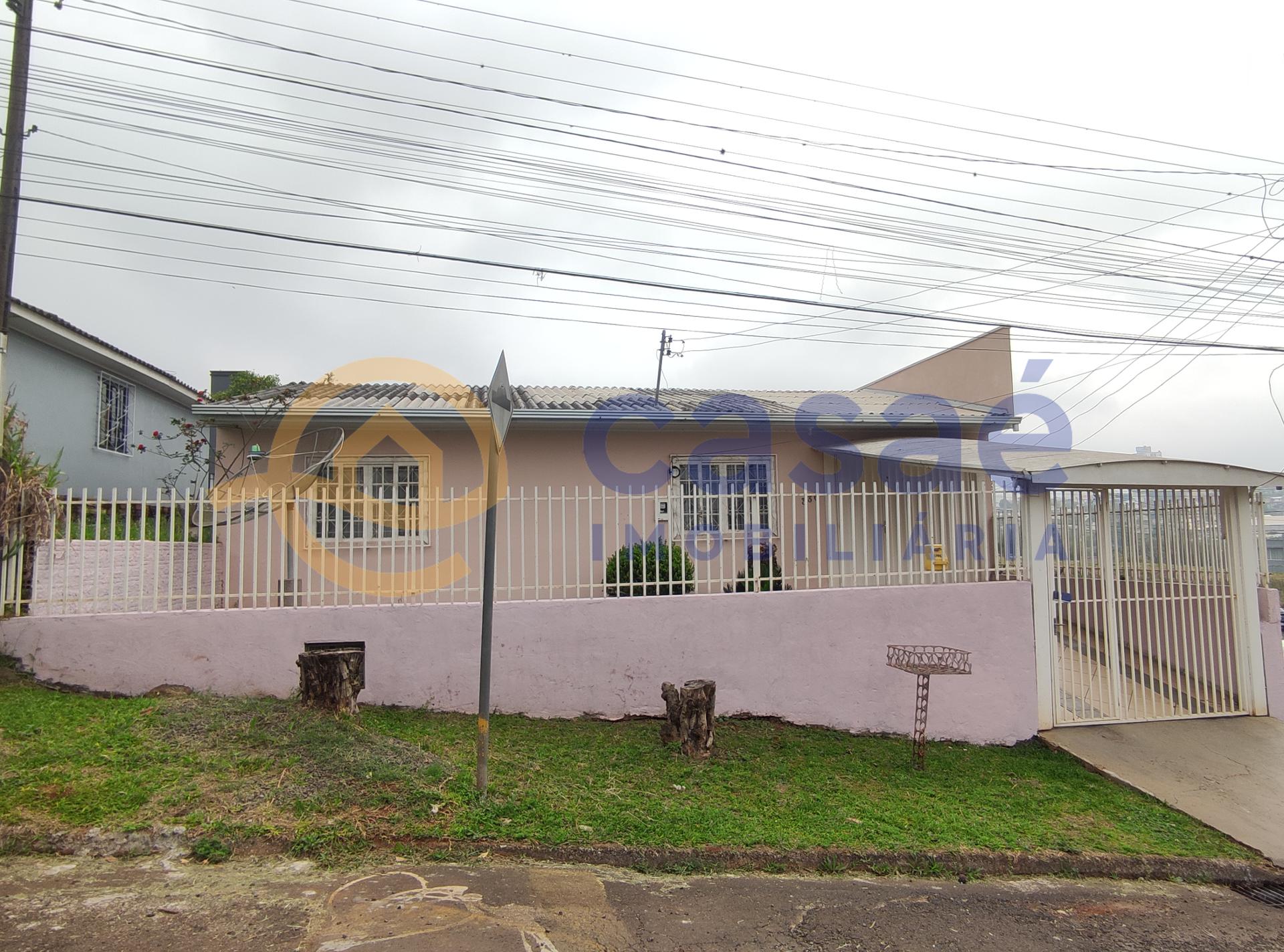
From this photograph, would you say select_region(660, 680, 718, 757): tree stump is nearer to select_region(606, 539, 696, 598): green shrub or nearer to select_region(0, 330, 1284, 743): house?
select_region(0, 330, 1284, 743): house

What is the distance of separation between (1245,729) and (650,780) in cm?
592

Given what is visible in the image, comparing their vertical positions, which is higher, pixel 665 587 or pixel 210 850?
pixel 665 587

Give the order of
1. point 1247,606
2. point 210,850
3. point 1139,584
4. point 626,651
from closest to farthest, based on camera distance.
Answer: point 210,850
point 626,651
point 1247,606
point 1139,584

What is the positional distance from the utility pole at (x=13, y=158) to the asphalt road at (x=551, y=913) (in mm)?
4633

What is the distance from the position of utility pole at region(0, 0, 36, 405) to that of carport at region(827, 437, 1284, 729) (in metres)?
8.50

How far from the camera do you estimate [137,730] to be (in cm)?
486

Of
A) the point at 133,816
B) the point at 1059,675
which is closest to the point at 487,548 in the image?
the point at 133,816

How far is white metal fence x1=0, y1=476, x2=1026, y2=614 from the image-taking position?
228 inches

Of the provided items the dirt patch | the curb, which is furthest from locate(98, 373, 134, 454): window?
the curb

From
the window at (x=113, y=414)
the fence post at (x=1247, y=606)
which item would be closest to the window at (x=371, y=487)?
the window at (x=113, y=414)

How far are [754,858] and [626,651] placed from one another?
7.73 ft

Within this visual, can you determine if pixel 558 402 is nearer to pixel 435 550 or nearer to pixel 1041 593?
pixel 435 550

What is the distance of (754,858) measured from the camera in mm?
4211

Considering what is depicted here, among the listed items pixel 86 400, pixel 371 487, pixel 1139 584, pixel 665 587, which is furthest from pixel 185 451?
pixel 1139 584
